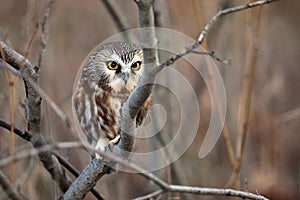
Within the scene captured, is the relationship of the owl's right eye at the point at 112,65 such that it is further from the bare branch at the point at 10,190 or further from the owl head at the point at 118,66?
the bare branch at the point at 10,190

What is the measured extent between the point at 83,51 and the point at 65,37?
240mm

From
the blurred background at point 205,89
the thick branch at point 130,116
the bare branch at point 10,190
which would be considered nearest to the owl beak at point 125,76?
the thick branch at point 130,116

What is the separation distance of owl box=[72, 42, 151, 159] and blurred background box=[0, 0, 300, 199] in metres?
0.60

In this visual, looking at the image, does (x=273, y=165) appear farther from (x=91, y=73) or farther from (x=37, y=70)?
(x=37, y=70)

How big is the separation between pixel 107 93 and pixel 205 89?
2.44 m

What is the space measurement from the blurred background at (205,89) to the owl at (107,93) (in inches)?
23.4

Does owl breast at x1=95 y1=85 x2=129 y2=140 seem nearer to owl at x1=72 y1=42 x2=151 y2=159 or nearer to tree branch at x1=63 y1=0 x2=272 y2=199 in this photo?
owl at x1=72 y1=42 x2=151 y2=159

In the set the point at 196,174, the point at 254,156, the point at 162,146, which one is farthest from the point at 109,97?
the point at 254,156

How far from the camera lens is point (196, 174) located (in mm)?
4695

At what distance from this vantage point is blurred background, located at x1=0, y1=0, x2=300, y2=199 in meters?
3.98

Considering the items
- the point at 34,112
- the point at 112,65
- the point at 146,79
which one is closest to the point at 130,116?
the point at 146,79

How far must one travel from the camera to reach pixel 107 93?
Answer: 9.28ft

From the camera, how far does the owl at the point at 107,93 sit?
9.01ft

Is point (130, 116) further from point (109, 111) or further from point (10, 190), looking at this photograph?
point (109, 111)
